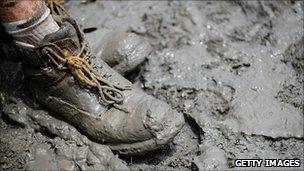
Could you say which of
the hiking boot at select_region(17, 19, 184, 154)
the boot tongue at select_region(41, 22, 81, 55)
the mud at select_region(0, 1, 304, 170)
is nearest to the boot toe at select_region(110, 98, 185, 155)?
the hiking boot at select_region(17, 19, 184, 154)

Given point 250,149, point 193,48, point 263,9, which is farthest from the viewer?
point 263,9

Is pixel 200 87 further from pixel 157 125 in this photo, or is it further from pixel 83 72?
pixel 83 72

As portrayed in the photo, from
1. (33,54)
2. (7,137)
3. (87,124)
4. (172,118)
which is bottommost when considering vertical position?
(7,137)

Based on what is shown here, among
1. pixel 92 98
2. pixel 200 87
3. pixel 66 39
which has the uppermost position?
pixel 66 39

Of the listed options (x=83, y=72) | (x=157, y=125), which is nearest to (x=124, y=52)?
(x=83, y=72)

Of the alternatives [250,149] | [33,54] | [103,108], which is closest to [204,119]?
[250,149]

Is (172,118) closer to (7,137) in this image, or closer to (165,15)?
(7,137)
